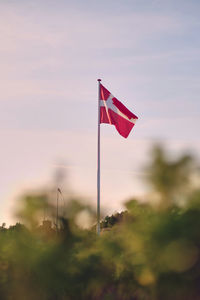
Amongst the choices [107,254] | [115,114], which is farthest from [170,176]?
[115,114]

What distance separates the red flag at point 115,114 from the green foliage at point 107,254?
12.0m

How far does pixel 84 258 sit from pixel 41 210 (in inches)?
64.8

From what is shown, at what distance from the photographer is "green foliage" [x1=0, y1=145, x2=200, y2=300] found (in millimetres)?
12133

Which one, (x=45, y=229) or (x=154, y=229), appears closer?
(x=154, y=229)

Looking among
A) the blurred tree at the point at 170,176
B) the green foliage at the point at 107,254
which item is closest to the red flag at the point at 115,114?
the green foliage at the point at 107,254

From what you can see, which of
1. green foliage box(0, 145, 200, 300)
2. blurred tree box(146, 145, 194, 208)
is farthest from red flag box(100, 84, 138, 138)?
blurred tree box(146, 145, 194, 208)

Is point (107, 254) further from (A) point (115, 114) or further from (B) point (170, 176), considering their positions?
(A) point (115, 114)

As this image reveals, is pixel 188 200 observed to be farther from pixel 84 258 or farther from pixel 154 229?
pixel 84 258

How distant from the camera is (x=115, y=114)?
2750 centimetres

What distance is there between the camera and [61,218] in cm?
1461

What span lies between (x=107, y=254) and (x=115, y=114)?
547 inches

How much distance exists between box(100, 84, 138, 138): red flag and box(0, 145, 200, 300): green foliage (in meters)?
12.0

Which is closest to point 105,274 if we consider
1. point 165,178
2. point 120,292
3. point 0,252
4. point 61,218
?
point 120,292

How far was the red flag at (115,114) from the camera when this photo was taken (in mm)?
27016
